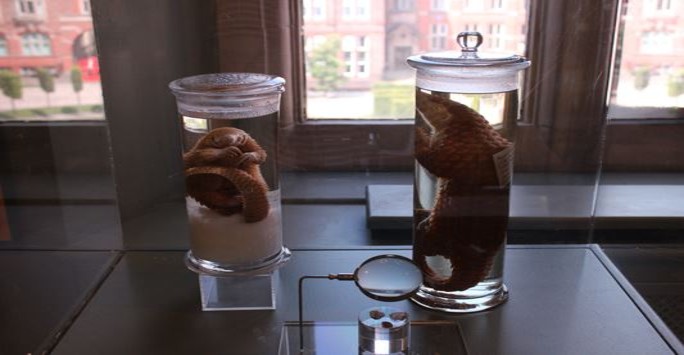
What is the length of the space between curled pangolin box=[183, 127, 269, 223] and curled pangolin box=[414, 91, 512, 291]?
19cm

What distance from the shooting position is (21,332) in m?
0.76

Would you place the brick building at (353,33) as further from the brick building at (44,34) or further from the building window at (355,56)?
the brick building at (44,34)

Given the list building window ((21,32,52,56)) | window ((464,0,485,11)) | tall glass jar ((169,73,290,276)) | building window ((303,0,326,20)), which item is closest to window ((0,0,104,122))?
building window ((21,32,52,56))

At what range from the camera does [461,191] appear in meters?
0.75

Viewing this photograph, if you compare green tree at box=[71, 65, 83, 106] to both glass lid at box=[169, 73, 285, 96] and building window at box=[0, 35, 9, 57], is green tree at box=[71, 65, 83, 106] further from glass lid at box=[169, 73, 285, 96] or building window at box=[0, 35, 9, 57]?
glass lid at box=[169, 73, 285, 96]

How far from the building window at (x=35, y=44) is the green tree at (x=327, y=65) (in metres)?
0.41

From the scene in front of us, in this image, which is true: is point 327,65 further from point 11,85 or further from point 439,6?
point 11,85

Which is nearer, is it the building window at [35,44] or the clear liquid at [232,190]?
the clear liquid at [232,190]

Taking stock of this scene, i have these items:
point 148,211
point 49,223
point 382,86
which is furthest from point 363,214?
point 49,223

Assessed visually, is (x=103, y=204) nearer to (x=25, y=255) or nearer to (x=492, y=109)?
(x=25, y=255)

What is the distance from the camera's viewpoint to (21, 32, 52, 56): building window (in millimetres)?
869

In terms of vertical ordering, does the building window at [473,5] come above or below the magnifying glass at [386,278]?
above

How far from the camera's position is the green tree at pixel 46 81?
2.95 feet

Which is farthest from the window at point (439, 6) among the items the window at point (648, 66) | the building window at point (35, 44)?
the building window at point (35, 44)
